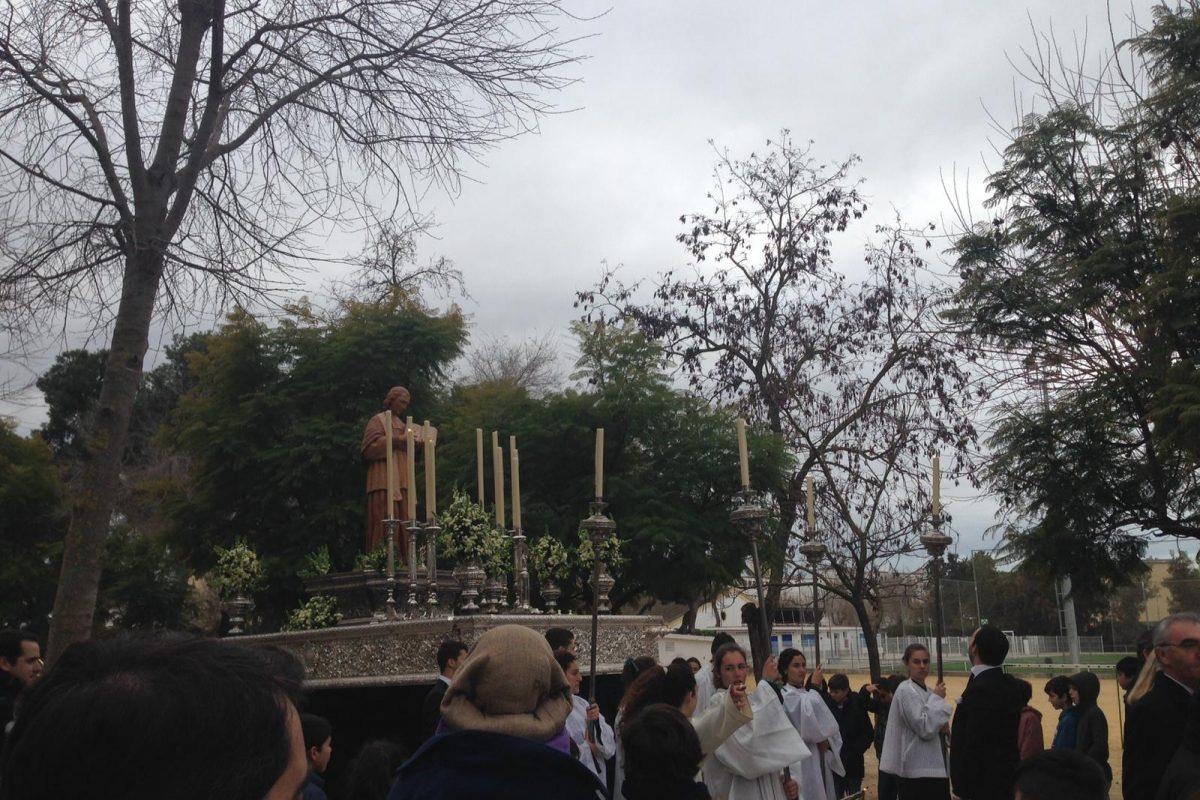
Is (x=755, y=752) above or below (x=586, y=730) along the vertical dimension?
below

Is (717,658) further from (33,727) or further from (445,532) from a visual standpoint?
(33,727)

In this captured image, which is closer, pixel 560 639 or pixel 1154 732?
pixel 1154 732

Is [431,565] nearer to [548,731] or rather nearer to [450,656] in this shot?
[450,656]

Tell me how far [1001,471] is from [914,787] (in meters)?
9.48

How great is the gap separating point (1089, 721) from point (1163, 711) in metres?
5.33

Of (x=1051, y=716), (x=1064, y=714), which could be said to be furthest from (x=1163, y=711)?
(x=1051, y=716)

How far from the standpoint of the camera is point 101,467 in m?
9.20

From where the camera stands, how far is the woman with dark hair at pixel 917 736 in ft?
29.1

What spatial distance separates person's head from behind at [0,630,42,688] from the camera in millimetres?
6520

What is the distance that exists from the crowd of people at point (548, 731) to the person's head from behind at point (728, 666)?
0.02 metres

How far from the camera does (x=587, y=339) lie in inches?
914

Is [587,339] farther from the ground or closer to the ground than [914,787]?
farther from the ground

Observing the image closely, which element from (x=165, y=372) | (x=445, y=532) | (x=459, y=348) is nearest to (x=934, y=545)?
(x=445, y=532)

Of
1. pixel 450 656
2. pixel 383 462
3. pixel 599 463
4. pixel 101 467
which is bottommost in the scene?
pixel 450 656
